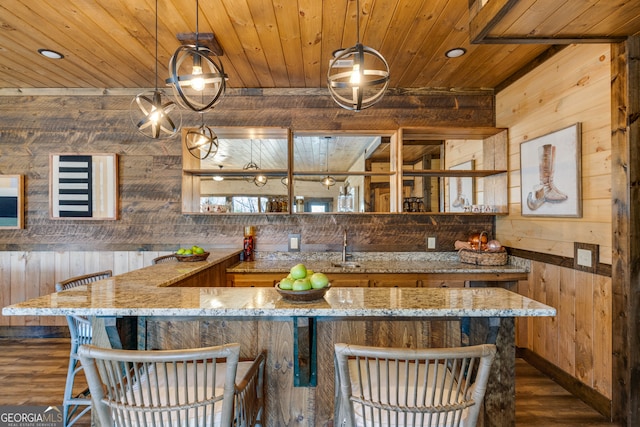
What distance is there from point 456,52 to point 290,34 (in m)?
1.36

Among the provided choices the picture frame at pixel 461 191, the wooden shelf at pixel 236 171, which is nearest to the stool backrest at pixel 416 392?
the wooden shelf at pixel 236 171

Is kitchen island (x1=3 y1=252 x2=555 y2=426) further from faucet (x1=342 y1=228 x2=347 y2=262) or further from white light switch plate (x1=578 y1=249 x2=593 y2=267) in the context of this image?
faucet (x1=342 y1=228 x2=347 y2=262)

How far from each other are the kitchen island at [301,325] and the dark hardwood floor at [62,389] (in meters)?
1.10

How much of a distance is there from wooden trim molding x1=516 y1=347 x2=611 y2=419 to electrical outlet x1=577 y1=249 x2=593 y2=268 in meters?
0.84

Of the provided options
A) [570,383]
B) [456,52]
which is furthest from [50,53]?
[570,383]

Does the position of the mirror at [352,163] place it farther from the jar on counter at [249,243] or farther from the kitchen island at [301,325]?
the kitchen island at [301,325]

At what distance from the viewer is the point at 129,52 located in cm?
271

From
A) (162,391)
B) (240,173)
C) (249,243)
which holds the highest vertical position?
(240,173)

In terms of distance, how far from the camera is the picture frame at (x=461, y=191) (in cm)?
379

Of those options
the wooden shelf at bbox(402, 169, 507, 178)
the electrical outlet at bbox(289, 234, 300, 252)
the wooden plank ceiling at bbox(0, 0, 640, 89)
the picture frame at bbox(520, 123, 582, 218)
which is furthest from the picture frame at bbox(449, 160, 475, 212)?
the electrical outlet at bbox(289, 234, 300, 252)

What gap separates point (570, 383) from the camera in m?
2.44

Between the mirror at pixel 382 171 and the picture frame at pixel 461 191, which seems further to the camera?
the picture frame at pixel 461 191

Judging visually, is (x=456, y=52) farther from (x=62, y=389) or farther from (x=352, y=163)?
(x=352, y=163)

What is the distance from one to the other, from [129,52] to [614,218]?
3.67 m
